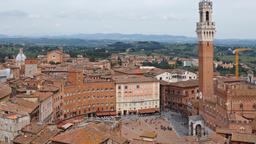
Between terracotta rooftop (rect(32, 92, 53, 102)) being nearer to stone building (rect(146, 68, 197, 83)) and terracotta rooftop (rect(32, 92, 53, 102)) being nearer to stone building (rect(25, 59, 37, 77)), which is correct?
stone building (rect(25, 59, 37, 77))

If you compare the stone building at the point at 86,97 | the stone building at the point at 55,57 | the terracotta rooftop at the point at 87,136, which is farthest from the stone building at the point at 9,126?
the stone building at the point at 55,57

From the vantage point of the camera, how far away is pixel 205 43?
2370 inches

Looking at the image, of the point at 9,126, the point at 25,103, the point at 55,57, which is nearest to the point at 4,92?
the point at 25,103

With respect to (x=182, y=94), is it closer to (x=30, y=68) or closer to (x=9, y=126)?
(x=30, y=68)

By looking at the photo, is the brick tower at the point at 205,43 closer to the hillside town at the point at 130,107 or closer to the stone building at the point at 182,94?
the hillside town at the point at 130,107

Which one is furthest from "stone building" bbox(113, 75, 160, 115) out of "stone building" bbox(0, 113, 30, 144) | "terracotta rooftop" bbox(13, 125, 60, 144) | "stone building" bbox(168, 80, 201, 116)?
"terracotta rooftop" bbox(13, 125, 60, 144)

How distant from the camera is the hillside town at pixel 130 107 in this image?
36.2 metres

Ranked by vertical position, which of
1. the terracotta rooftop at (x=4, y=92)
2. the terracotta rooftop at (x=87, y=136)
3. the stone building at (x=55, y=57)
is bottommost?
the terracotta rooftop at (x=87, y=136)

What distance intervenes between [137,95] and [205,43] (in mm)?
16904

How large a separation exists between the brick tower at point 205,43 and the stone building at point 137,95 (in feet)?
45.3

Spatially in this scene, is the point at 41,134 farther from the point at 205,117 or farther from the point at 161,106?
the point at 161,106

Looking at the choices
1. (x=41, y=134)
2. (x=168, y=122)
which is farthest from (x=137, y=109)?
(x=41, y=134)

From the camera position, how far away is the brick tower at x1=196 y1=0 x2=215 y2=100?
59747mm

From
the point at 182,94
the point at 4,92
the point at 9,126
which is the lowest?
the point at 182,94
